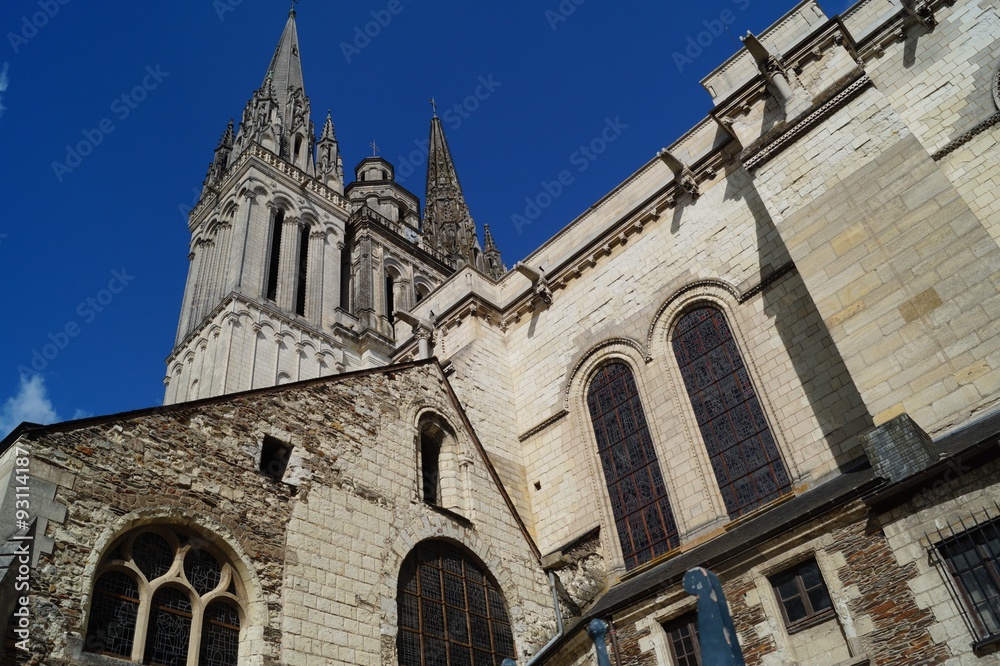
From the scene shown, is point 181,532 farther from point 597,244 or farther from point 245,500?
point 597,244

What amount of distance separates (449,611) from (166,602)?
358cm

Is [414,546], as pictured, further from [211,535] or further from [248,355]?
[248,355]

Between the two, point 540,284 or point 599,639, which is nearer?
point 599,639

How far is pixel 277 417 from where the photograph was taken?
911 cm

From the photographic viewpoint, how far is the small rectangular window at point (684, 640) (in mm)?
8461

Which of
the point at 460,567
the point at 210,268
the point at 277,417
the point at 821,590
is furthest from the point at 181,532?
the point at 210,268

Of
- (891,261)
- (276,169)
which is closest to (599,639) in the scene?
(891,261)

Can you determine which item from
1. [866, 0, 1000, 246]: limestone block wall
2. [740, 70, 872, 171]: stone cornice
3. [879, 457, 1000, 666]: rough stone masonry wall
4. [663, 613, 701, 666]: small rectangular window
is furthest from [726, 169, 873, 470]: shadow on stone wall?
[663, 613, 701, 666]: small rectangular window

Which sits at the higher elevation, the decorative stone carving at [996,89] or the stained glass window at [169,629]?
the decorative stone carving at [996,89]

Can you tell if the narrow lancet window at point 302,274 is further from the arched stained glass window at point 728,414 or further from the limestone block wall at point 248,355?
the arched stained glass window at point 728,414

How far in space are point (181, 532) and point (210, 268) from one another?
72.3ft

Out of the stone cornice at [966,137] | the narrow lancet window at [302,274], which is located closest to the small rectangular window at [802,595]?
the stone cornice at [966,137]

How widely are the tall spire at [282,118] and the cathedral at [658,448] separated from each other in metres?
19.2

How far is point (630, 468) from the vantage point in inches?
471
